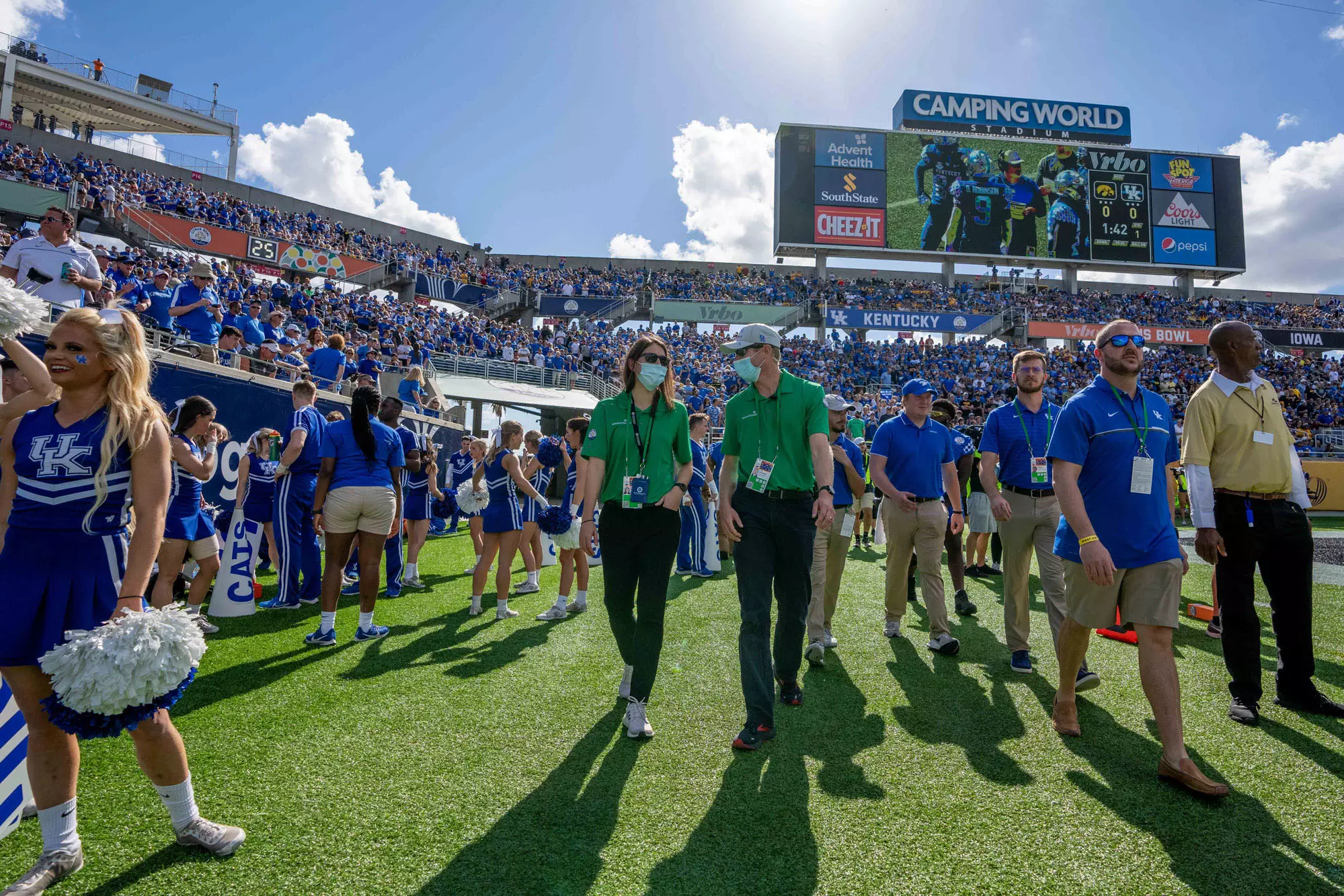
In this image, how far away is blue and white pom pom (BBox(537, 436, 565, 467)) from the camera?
6.73 meters

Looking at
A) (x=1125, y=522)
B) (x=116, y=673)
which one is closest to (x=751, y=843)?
(x=116, y=673)

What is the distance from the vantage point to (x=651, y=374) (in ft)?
11.8

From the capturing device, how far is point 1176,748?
2.88 meters

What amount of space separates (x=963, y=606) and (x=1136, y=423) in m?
3.61

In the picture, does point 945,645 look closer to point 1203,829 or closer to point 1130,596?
point 1130,596

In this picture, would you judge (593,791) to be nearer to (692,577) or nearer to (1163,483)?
(1163,483)

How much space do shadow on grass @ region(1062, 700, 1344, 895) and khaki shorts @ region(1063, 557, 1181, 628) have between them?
63cm

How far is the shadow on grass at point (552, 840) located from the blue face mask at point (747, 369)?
1.88 metres

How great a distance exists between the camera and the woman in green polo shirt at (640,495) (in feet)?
11.4

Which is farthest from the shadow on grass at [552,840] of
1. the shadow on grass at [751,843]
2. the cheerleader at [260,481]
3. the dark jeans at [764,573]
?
the cheerleader at [260,481]

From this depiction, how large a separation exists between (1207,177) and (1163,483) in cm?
4559

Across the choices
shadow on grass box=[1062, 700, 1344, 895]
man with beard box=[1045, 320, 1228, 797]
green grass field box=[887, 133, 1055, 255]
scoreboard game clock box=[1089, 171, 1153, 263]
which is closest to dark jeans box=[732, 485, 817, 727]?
man with beard box=[1045, 320, 1228, 797]

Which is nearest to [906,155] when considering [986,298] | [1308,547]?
[986,298]

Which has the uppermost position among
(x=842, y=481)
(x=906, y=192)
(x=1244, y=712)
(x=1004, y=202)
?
(x=906, y=192)
